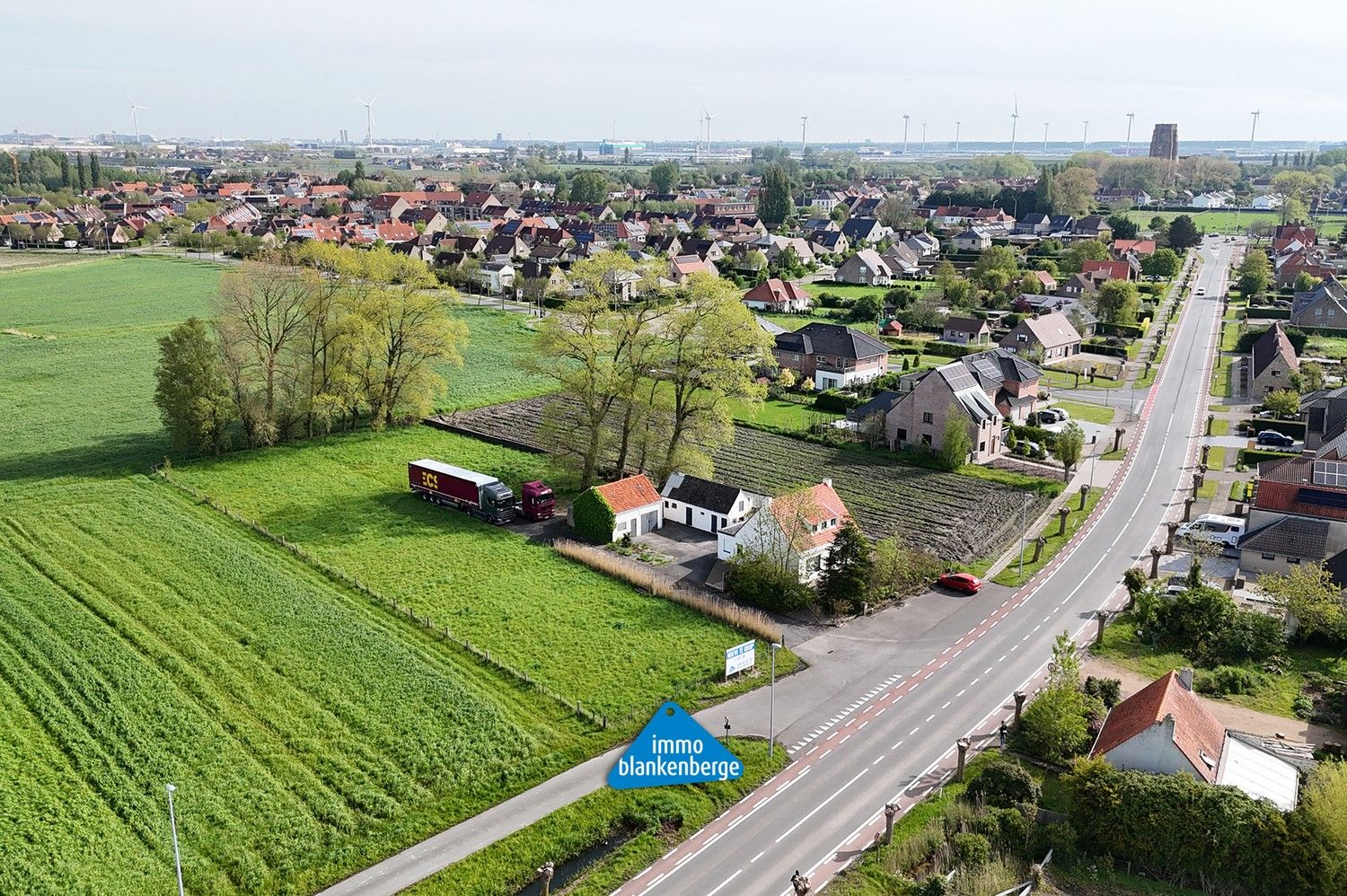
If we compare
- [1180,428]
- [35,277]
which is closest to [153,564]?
[1180,428]

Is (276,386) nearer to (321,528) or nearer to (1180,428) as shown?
(321,528)

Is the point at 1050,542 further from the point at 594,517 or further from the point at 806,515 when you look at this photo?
the point at 594,517

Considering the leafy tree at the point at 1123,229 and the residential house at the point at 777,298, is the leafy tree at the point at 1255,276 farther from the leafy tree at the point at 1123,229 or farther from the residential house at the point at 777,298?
the residential house at the point at 777,298

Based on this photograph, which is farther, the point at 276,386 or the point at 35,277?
the point at 35,277

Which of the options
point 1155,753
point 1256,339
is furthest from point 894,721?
point 1256,339

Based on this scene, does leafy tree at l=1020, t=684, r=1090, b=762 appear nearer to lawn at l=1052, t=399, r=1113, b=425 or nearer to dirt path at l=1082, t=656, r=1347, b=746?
dirt path at l=1082, t=656, r=1347, b=746

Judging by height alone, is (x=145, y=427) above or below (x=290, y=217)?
below

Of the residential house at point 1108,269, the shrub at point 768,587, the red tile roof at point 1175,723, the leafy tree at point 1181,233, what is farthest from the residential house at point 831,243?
the red tile roof at point 1175,723
